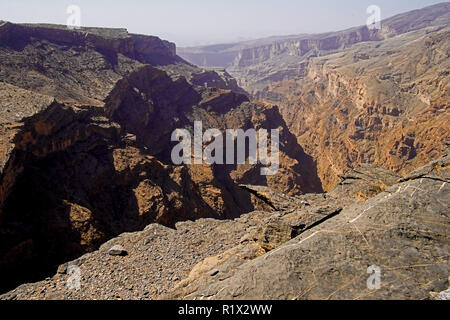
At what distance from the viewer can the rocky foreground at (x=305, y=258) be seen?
6094 millimetres

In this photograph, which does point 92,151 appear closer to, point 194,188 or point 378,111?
point 194,188

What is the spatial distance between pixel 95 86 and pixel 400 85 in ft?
176

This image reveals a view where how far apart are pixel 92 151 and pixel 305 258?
1987 centimetres

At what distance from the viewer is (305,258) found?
6793 mm

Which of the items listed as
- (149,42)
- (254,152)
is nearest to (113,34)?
(149,42)

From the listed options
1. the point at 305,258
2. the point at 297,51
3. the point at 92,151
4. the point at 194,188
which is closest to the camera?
the point at 305,258

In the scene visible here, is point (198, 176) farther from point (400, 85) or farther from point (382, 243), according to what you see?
point (400, 85)

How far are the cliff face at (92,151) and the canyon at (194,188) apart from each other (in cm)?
12

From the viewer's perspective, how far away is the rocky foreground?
6094 millimetres

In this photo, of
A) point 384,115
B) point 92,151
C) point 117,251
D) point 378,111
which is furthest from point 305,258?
point 378,111

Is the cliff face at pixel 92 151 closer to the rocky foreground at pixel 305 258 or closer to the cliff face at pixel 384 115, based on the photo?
the rocky foreground at pixel 305 258

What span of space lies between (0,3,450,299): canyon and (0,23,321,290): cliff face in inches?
4.8

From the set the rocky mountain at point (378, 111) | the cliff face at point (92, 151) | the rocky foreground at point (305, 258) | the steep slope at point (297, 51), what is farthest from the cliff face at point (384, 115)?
the steep slope at point (297, 51)

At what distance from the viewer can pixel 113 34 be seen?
49.9 m
